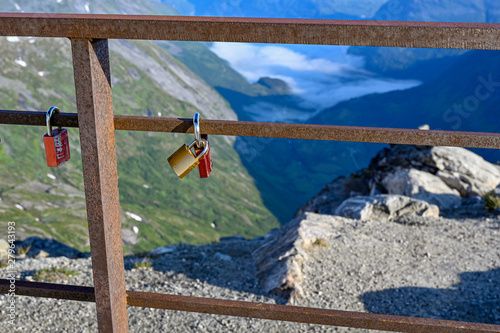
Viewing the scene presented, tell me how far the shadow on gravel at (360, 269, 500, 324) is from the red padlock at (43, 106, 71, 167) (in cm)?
525

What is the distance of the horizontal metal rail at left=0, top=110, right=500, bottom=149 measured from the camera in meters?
2.19

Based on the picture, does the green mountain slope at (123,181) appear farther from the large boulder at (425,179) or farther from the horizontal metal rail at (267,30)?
the horizontal metal rail at (267,30)

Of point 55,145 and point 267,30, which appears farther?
point 55,145

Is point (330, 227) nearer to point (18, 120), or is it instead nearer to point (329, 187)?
point (18, 120)

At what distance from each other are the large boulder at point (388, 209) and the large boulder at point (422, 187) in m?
2.55

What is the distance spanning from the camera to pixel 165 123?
2.30 m

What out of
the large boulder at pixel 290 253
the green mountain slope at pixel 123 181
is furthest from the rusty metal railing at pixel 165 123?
the green mountain slope at pixel 123 181

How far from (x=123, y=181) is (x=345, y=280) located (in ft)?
478

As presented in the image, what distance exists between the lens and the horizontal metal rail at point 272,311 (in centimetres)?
238

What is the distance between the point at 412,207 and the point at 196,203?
138m

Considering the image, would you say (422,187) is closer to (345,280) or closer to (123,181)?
(345,280)

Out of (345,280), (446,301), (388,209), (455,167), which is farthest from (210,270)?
(455,167)

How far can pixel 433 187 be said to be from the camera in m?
15.3

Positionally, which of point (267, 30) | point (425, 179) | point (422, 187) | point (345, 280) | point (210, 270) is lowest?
point (345, 280)
